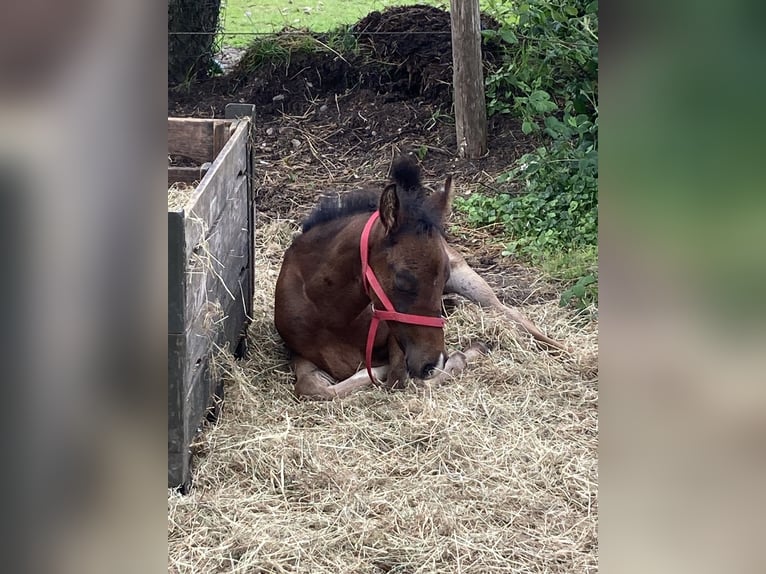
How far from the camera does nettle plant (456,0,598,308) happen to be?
5844 mm

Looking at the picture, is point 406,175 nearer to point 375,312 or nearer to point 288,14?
point 375,312

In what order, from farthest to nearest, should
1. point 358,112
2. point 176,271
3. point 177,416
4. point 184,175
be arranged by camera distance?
1. point 358,112
2. point 184,175
3. point 177,416
4. point 176,271

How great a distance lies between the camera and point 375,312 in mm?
4211

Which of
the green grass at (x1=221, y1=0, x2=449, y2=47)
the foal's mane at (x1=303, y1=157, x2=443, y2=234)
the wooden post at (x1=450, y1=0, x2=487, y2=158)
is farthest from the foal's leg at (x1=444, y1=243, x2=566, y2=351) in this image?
the green grass at (x1=221, y1=0, x2=449, y2=47)

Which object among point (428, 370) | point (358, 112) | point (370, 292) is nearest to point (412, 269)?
point (370, 292)

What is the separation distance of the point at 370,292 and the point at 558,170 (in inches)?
120

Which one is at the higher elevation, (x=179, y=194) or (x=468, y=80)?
(x=468, y=80)

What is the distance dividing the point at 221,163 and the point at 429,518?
6.85 ft

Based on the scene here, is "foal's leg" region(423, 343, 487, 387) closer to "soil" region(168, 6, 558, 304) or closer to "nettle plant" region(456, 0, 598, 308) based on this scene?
"nettle plant" region(456, 0, 598, 308)
